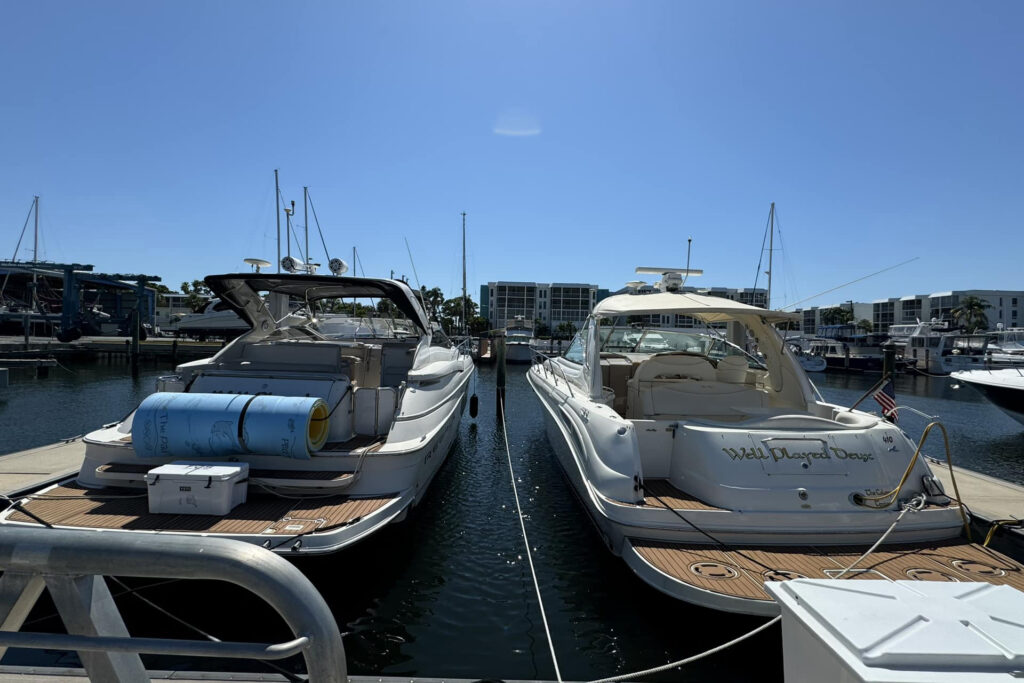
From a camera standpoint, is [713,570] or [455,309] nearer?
[713,570]

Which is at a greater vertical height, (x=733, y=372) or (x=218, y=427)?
(x=733, y=372)

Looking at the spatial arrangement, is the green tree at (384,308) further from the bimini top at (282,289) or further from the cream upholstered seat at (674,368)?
the cream upholstered seat at (674,368)

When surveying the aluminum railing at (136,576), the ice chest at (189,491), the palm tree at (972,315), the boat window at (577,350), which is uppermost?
the palm tree at (972,315)

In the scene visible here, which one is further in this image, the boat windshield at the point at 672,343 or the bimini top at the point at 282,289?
the boat windshield at the point at 672,343

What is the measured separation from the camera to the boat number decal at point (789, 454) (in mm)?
4980

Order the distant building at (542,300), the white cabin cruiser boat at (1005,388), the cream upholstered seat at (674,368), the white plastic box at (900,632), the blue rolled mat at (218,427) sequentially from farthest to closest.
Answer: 1. the distant building at (542,300)
2. the white cabin cruiser boat at (1005,388)
3. the cream upholstered seat at (674,368)
4. the blue rolled mat at (218,427)
5. the white plastic box at (900,632)

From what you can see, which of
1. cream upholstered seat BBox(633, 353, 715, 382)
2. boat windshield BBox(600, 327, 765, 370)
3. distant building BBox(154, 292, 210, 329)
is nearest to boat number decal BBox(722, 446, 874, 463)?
cream upholstered seat BBox(633, 353, 715, 382)

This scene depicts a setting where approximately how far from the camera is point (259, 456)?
544 centimetres

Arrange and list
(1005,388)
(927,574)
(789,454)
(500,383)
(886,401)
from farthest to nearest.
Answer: (500,383), (1005,388), (886,401), (789,454), (927,574)

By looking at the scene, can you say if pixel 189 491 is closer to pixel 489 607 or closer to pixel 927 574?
pixel 489 607

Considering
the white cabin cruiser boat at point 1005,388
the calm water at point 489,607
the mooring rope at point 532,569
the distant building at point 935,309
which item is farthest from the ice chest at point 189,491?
the distant building at point 935,309

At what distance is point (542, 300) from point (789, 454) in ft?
336

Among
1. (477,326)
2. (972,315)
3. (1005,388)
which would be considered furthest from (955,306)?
(1005,388)

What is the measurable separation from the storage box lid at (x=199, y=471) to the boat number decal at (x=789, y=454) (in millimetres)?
4632
